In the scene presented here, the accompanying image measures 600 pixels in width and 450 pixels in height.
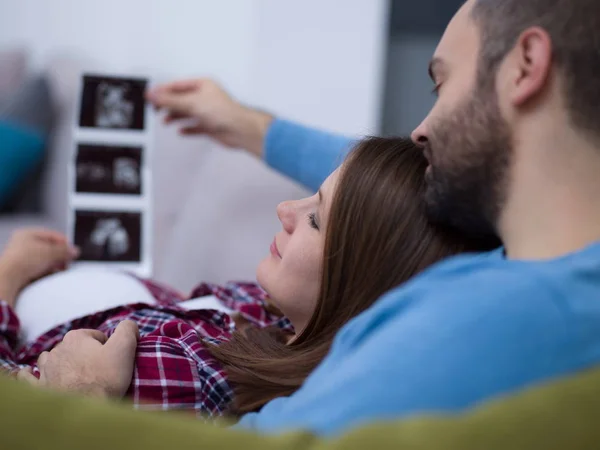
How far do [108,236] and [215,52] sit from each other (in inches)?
32.5

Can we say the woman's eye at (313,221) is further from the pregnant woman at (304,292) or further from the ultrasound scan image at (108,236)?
the ultrasound scan image at (108,236)

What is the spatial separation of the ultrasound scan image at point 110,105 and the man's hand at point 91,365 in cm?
86

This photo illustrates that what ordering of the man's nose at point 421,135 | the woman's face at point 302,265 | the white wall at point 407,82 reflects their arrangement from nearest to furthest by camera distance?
the man's nose at point 421,135
the woman's face at point 302,265
the white wall at point 407,82

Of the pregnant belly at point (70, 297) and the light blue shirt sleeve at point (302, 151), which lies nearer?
the pregnant belly at point (70, 297)

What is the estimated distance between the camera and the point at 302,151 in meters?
1.39

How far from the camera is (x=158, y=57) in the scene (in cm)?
218

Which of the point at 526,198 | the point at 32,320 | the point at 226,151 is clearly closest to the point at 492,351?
the point at 526,198

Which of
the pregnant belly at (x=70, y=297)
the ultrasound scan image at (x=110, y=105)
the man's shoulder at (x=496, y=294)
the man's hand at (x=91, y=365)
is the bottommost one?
the pregnant belly at (x=70, y=297)

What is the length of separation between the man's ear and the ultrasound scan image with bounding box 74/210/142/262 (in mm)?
1102

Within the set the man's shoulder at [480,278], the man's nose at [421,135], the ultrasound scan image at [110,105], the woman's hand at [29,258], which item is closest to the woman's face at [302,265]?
the man's nose at [421,135]

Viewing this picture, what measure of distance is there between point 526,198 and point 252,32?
5.23ft

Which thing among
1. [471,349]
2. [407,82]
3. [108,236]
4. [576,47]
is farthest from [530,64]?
[407,82]


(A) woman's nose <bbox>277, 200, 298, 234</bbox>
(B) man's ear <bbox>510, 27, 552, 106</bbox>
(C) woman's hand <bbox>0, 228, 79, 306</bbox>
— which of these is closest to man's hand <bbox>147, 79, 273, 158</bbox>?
(C) woman's hand <bbox>0, 228, 79, 306</bbox>

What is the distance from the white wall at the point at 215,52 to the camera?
→ 1673 millimetres
